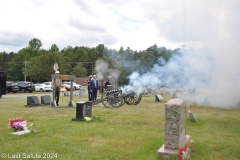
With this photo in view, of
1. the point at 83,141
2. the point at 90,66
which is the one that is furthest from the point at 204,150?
the point at 90,66

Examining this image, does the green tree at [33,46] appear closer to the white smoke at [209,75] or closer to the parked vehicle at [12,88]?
the parked vehicle at [12,88]

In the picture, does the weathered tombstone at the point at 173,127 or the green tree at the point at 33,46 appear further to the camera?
the green tree at the point at 33,46

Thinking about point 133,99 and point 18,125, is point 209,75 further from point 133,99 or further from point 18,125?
point 18,125

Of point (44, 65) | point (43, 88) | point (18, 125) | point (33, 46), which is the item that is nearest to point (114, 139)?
point (18, 125)

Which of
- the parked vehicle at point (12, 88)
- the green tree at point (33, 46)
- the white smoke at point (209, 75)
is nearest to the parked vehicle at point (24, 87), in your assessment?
the parked vehicle at point (12, 88)

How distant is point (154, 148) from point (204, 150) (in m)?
1.07

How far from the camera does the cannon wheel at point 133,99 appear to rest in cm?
1567

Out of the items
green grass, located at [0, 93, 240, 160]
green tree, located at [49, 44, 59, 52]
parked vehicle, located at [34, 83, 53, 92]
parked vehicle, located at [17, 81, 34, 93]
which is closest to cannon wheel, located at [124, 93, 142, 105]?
green grass, located at [0, 93, 240, 160]

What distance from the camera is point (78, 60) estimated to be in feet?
227

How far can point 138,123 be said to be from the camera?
9102 millimetres

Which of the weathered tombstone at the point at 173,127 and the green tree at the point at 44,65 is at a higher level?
the green tree at the point at 44,65

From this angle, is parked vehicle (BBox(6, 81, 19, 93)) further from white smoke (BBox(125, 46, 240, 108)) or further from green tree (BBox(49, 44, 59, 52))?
green tree (BBox(49, 44, 59, 52))

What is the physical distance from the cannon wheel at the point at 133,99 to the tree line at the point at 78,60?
8.36 feet

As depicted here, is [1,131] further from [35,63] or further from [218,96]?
[35,63]
